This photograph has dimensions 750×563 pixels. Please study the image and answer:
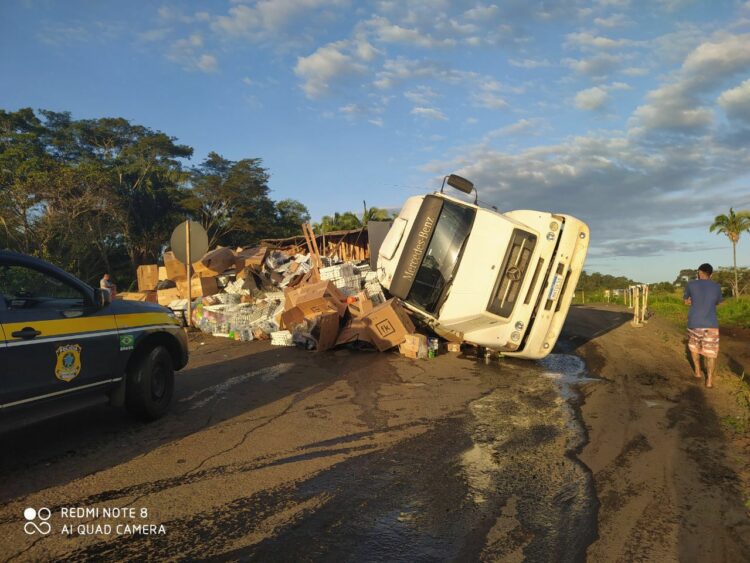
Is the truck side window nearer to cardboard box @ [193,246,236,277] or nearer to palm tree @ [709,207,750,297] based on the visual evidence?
cardboard box @ [193,246,236,277]

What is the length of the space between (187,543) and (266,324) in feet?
29.8

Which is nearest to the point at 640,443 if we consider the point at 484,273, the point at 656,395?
the point at 656,395

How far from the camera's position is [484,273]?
8086 millimetres

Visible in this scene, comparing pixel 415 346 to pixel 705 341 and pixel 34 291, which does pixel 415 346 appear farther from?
pixel 34 291

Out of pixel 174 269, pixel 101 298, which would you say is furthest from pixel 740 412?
pixel 174 269

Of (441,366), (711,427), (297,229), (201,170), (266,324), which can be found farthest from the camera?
(297,229)

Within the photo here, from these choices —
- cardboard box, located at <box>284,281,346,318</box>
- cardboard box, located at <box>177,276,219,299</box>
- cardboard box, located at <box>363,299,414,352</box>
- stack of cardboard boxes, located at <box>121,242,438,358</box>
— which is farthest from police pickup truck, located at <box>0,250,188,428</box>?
cardboard box, located at <box>177,276,219,299</box>

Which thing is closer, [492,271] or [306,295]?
[492,271]

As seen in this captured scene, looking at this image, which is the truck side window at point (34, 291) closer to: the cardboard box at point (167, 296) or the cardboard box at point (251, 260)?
the cardboard box at point (167, 296)

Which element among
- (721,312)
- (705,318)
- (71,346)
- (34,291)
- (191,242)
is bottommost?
(721,312)

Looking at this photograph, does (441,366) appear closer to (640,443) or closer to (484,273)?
(484,273)

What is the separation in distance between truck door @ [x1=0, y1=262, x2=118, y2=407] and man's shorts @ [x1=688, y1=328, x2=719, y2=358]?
25.6 ft

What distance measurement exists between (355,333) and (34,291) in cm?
618

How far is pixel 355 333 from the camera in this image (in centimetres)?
1003
